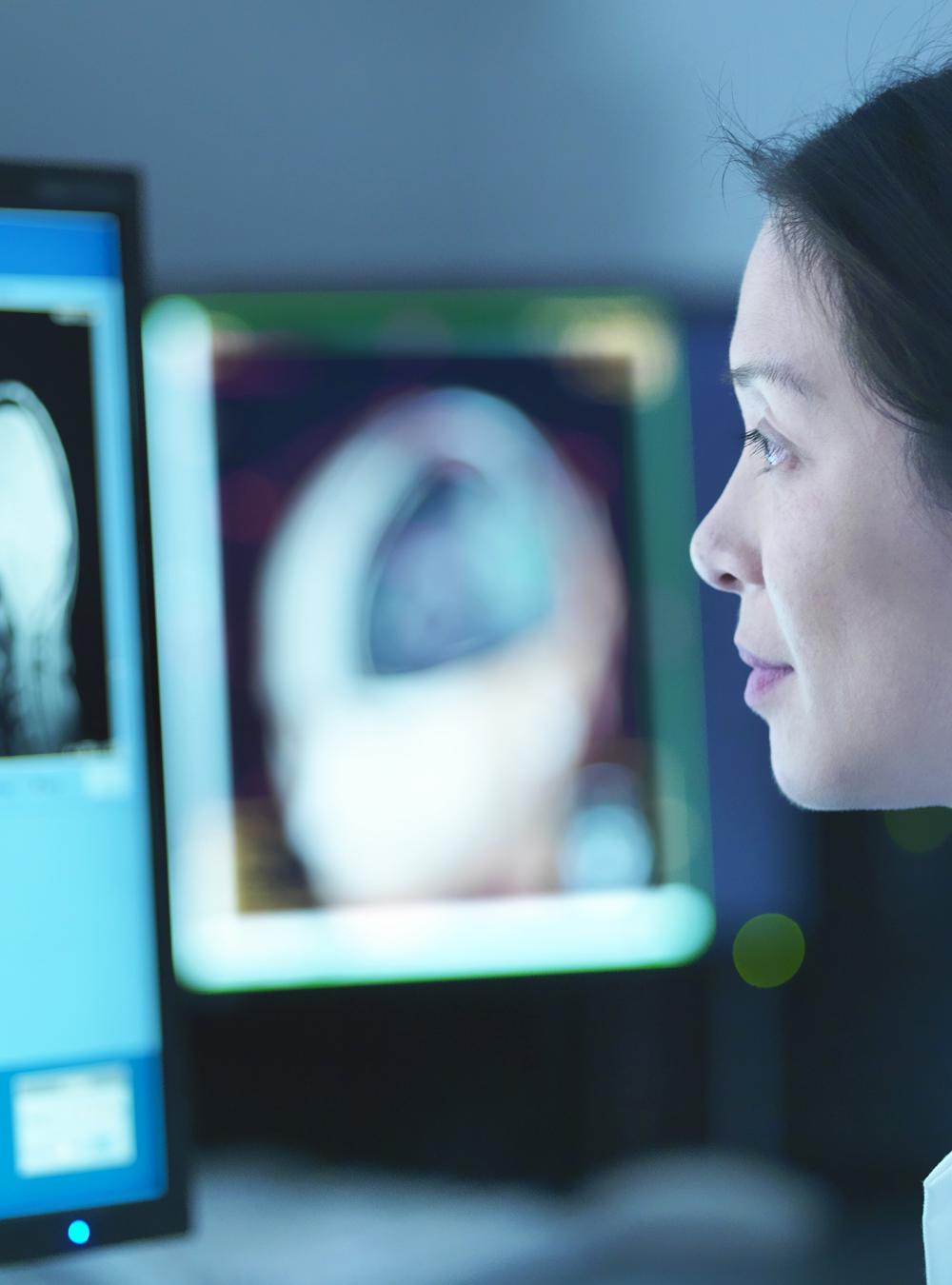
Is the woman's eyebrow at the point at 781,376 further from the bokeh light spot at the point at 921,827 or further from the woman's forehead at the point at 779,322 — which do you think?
the bokeh light spot at the point at 921,827

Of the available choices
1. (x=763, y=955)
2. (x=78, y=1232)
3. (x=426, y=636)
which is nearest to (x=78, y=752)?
(x=78, y=1232)

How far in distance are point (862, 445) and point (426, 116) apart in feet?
2.39

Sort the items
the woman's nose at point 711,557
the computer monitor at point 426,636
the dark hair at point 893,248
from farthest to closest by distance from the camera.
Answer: the computer monitor at point 426,636 < the woman's nose at point 711,557 < the dark hair at point 893,248

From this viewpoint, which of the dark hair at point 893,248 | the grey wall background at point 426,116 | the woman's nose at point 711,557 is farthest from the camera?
the grey wall background at point 426,116

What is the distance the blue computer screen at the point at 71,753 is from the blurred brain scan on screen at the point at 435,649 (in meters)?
0.38

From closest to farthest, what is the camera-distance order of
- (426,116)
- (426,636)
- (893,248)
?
(893,248) < (426,636) < (426,116)

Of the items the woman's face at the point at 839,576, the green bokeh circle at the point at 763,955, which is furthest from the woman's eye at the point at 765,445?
the green bokeh circle at the point at 763,955

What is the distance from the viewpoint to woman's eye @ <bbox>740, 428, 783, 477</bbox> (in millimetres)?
664

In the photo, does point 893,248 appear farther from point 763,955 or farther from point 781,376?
point 763,955

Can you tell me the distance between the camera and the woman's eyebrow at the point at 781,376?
0.63m

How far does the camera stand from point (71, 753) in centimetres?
66

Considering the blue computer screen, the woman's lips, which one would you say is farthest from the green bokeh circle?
the blue computer screen

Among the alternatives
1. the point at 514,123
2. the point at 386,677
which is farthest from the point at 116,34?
the point at 386,677

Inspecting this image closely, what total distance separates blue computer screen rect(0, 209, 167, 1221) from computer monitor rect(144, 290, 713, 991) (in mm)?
365
